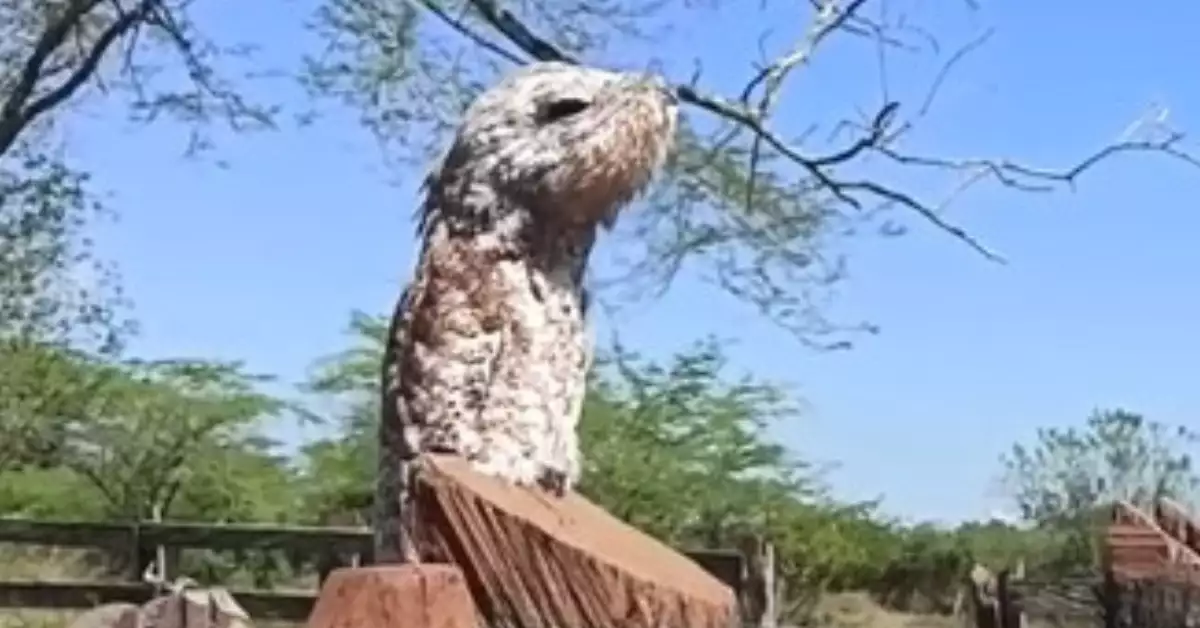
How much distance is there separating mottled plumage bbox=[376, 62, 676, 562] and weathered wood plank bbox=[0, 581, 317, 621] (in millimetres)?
7108

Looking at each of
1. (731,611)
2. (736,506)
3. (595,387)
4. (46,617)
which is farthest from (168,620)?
(736,506)

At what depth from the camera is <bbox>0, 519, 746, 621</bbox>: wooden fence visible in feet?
33.3

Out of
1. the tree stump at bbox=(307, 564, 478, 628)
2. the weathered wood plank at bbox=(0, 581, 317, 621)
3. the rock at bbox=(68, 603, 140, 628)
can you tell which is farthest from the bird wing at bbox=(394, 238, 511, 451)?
the weathered wood plank at bbox=(0, 581, 317, 621)

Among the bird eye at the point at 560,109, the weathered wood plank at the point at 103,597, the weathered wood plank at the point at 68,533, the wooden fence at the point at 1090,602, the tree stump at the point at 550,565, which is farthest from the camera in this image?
the weathered wood plank at the point at 68,533

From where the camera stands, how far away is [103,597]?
33.2ft

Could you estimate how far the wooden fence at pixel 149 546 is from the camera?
33.3ft

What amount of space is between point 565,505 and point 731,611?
0.77ft

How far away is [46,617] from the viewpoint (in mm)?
11523

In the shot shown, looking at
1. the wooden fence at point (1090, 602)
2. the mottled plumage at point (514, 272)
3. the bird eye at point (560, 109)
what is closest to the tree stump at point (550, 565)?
the mottled plumage at point (514, 272)

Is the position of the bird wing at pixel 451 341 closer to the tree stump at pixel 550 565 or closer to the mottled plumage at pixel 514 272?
the mottled plumage at pixel 514 272

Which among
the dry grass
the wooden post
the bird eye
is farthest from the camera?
the dry grass

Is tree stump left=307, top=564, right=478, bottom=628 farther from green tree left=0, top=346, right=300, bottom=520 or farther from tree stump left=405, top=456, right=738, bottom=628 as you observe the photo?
green tree left=0, top=346, right=300, bottom=520

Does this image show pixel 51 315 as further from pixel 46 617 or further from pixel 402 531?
pixel 402 531

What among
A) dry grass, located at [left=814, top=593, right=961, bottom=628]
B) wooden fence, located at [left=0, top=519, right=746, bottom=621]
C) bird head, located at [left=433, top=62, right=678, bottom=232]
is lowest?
dry grass, located at [left=814, top=593, right=961, bottom=628]
